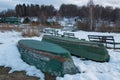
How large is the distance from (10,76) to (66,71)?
1.86 meters

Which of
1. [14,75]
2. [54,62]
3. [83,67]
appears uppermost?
[54,62]

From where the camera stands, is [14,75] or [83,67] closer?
[14,75]

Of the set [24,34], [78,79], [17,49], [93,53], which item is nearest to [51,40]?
[17,49]

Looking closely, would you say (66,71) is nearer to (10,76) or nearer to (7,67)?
(10,76)

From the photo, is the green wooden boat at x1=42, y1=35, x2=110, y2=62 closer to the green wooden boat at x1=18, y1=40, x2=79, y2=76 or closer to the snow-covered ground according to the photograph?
the snow-covered ground

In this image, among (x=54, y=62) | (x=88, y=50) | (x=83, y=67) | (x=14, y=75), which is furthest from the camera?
(x=88, y=50)

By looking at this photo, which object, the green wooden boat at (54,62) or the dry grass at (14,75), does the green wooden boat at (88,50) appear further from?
the dry grass at (14,75)

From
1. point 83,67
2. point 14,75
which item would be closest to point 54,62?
point 83,67

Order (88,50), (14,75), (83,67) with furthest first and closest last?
(88,50) < (83,67) < (14,75)

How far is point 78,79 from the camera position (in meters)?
6.79

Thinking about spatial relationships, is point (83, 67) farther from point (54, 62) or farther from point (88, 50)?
point (88, 50)

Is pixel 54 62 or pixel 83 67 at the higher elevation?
pixel 54 62

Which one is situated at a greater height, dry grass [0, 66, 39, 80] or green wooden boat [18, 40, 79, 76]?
green wooden boat [18, 40, 79, 76]

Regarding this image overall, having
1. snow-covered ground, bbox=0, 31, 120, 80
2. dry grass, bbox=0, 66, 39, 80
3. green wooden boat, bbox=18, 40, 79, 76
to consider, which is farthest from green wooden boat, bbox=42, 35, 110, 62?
dry grass, bbox=0, 66, 39, 80
